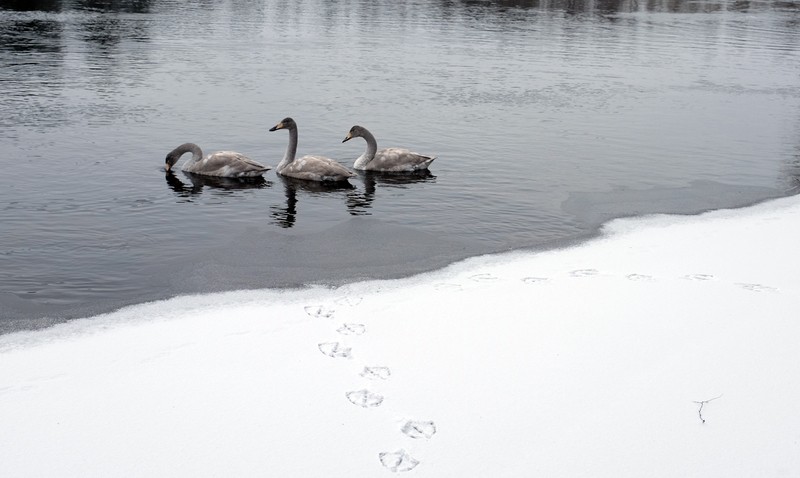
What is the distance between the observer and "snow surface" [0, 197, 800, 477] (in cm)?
727

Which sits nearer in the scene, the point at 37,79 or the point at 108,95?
the point at 108,95

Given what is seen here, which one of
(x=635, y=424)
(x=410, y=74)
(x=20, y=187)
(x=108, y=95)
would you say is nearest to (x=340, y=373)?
(x=635, y=424)

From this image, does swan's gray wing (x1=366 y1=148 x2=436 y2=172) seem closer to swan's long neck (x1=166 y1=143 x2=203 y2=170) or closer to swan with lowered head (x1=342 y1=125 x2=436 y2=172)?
swan with lowered head (x1=342 y1=125 x2=436 y2=172)

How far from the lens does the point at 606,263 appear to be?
504 inches

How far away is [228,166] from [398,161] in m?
3.85

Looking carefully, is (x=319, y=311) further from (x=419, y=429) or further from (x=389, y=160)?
(x=389, y=160)

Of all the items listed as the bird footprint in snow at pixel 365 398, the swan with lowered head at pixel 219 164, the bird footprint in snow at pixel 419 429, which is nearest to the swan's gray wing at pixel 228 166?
the swan with lowered head at pixel 219 164

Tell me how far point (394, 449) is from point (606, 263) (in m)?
6.41

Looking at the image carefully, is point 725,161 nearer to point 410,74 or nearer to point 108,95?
point 410,74

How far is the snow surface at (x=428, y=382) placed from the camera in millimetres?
7270

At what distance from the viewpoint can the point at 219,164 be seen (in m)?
19.0

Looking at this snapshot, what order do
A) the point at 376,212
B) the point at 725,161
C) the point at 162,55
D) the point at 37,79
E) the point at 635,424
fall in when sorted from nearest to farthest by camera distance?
the point at 635,424
the point at 376,212
the point at 725,161
the point at 37,79
the point at 162,55

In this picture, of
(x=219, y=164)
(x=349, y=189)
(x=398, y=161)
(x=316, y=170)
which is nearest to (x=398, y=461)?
(x=349, y=189)

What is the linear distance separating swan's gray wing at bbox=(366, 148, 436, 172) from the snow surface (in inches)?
315
